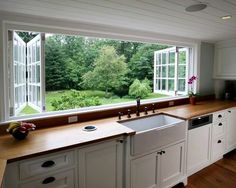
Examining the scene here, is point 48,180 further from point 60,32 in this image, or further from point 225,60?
point 225,60

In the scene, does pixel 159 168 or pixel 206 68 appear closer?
pixel 159 168

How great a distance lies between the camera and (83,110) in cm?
227

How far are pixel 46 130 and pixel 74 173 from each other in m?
0.58

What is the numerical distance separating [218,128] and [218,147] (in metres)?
0.32

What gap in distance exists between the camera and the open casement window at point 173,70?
3342 millimetres

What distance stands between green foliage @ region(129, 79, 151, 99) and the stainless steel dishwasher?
1.46m

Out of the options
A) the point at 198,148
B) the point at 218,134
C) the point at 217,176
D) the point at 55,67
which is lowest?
the point at 217,176

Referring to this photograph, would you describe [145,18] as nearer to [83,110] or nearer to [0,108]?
[83,110]

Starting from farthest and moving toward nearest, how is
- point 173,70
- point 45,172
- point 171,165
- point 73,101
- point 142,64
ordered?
point 142,64 → point 73,101 → point 173,70 → point 171,165 → point 45,172

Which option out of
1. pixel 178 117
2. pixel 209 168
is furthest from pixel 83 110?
pixel 209 168

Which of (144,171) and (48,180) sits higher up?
(48,180)

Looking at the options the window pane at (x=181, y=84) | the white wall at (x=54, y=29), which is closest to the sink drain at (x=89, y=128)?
the white wall at (x=54, y=29)

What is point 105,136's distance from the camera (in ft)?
5.35

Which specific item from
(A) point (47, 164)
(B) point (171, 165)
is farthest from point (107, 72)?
(A) point (47, 164)
